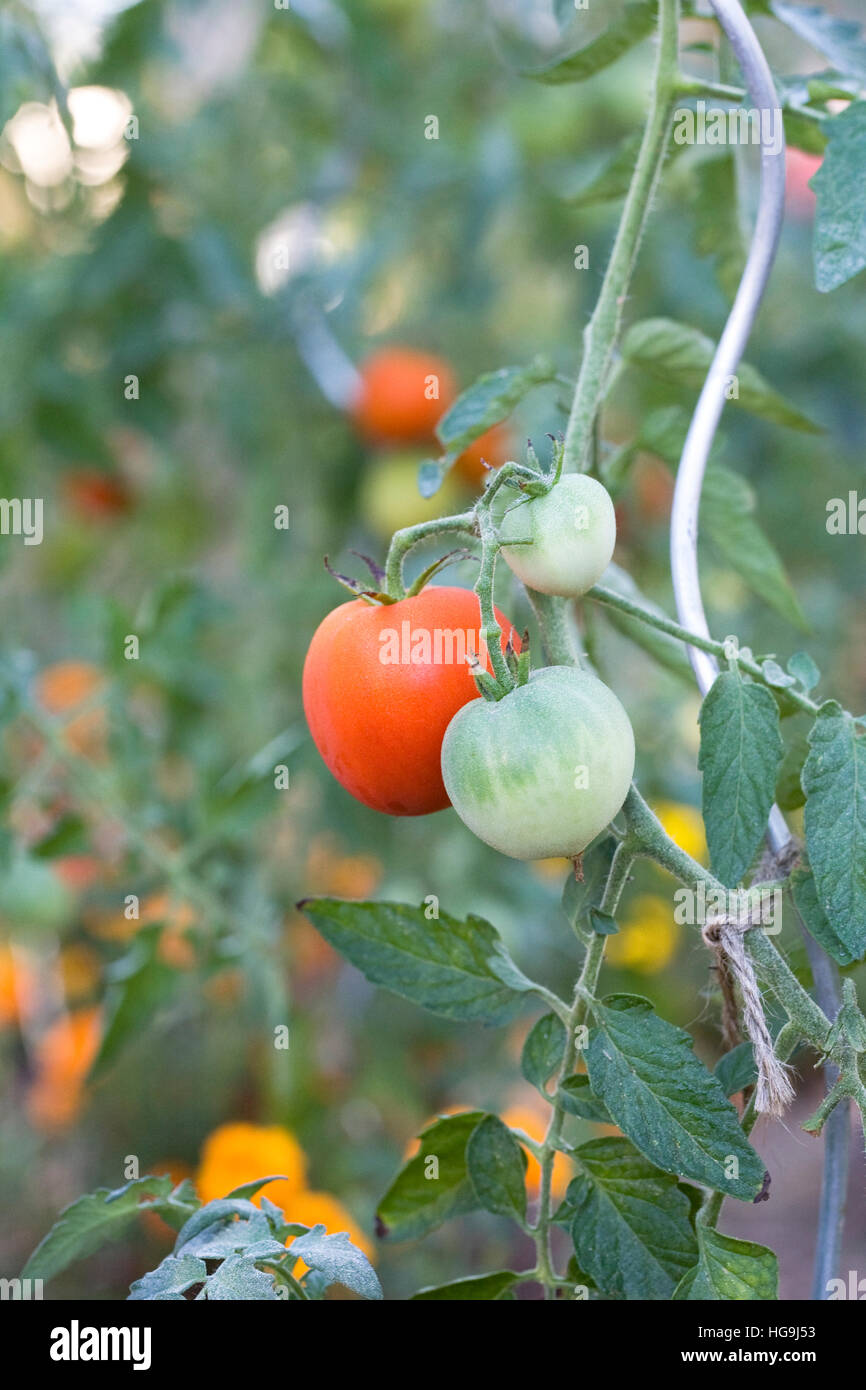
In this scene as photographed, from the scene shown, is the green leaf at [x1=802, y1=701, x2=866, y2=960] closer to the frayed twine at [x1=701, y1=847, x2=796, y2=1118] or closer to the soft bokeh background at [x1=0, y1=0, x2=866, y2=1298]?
the frayed twine at [x1=701, y1=847, x2=796, y2=1118]

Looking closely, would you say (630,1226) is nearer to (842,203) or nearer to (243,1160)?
(842,203)

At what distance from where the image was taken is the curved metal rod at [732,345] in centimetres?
39

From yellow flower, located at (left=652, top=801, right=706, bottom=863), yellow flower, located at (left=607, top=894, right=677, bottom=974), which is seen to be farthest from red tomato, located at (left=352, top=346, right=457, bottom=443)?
yellow flower, located at (left=607, top=894, right=677, bottom=974)

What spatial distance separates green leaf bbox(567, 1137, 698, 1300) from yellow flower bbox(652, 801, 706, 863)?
839 millimetres

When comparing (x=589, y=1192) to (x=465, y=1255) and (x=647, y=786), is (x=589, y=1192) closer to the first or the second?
(x=647, y=786)

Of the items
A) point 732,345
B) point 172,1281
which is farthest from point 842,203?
point 172,1281

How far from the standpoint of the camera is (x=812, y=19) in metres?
0.52

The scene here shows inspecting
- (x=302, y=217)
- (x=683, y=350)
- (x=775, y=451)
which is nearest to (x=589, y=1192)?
(x=683, y=350)

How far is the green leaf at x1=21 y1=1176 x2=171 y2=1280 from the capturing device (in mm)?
417

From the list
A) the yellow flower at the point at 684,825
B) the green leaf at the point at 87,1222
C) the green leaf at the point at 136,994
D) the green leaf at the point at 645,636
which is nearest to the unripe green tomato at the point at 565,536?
the green leaf at the point at 645,636

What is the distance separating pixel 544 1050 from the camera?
1.36ft

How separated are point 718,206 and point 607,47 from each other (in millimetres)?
91

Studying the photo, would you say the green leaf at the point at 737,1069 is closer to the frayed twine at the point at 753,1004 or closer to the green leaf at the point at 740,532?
the frayed twine at the point at 753,1004
